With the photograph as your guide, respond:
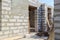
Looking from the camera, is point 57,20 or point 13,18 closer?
point 57,20

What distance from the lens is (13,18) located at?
5.88 m

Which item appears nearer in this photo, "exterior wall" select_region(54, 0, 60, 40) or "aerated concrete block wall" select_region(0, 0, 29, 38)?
"exterior wall" select_region(54, 0, 60, 40)

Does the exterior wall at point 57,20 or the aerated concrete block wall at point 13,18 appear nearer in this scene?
the exterior wall at point 57,20

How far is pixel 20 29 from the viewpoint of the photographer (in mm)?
6312

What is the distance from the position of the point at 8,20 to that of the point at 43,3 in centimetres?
488

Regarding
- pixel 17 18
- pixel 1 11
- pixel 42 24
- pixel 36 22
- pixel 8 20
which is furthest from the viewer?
pixel 42 24

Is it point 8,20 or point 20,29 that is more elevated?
point 8,20

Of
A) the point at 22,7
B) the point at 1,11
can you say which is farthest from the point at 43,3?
the point at 1,11

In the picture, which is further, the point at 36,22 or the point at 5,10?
the point at 36,22

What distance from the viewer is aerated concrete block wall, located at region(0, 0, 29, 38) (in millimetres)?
5391

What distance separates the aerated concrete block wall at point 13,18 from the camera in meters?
5.39

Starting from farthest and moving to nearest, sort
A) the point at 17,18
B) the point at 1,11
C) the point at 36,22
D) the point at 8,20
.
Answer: the point at 36,22 → the point at 17,18 → the point at 8,20 → the point at 1,11

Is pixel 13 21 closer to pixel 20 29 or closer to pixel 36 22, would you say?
pixel 20 29

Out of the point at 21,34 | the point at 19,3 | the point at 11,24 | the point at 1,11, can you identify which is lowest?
the point at 21,34
